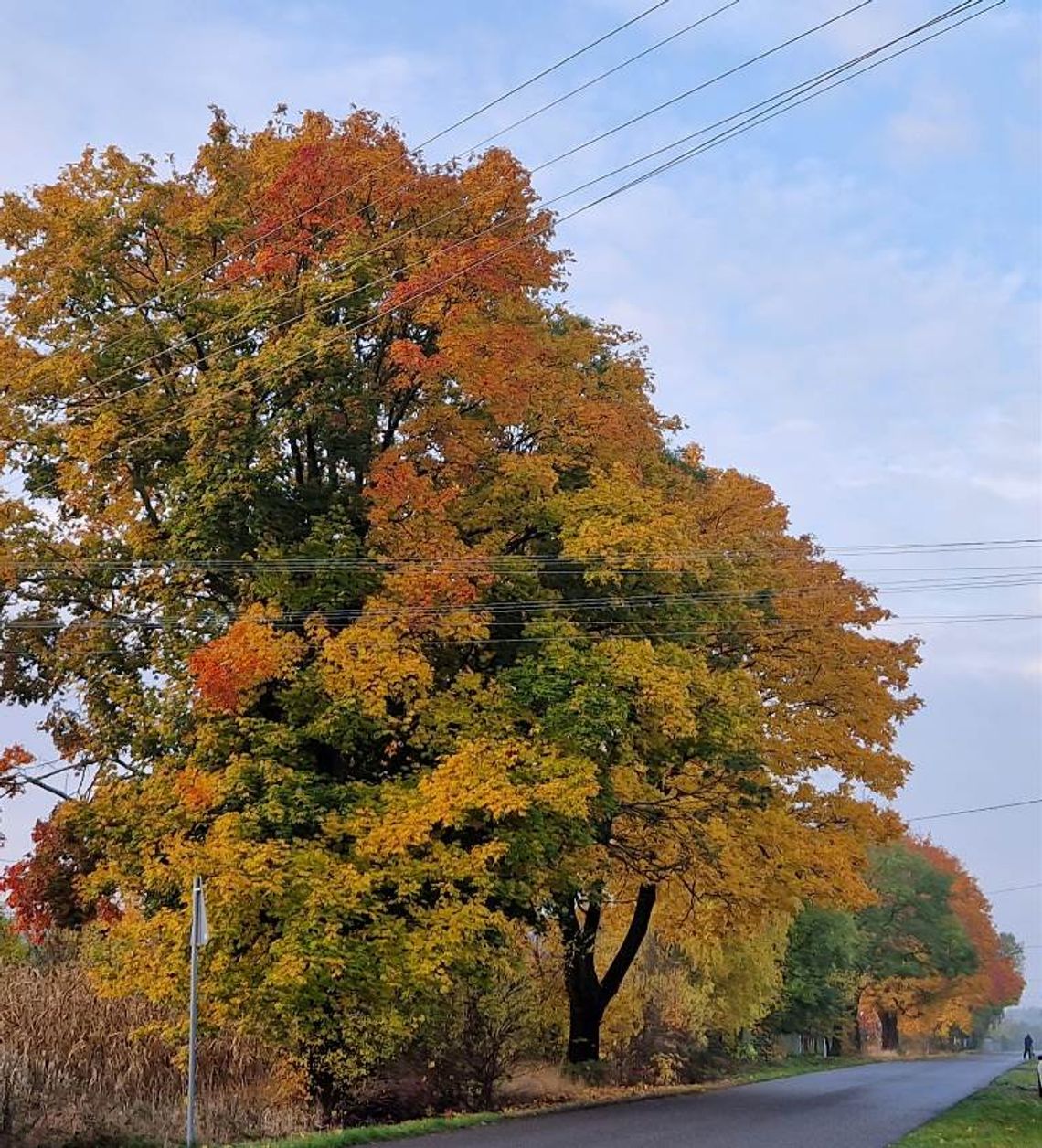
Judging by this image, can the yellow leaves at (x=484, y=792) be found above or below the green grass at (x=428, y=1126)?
above

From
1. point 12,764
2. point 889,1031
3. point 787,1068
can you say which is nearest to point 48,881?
point 12,764

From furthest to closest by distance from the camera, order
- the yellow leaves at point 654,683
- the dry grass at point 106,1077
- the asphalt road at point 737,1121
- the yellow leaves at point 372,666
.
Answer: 1. the yellow leaves at point 654,683
2. the yellow leaves at point 372,666
3. the dry grass at point 106,1077
4. the asphalt road at point 737,1121

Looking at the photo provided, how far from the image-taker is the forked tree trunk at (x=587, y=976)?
24766 millimetres

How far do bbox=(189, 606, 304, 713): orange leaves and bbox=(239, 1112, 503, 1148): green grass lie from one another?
5.70 metres

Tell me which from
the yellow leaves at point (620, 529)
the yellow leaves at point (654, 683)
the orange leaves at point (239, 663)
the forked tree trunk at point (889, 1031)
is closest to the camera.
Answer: the orange leaves at point (239, 663)

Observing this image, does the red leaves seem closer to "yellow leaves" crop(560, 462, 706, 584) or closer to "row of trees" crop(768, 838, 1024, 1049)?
"yellow leaves" crop(560, 462, 706, 584)

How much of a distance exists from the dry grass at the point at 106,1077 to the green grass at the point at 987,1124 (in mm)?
7983

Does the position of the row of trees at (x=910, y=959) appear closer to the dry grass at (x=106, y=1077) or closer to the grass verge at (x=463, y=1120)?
the grass verge at (x=463, y=1120)

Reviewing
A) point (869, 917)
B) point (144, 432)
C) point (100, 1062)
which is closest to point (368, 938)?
point (100, 1062)

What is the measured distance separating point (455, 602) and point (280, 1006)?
234 inches

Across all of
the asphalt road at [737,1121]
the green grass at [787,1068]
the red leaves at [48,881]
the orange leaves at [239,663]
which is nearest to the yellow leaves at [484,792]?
the orange leaves at [239,663]

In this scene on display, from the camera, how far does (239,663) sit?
17.0 m

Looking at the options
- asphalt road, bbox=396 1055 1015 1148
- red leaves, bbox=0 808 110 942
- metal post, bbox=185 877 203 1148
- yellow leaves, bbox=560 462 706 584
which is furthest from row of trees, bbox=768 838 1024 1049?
metal post, bbox=185 877 203 1148

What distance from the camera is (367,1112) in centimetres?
1842
